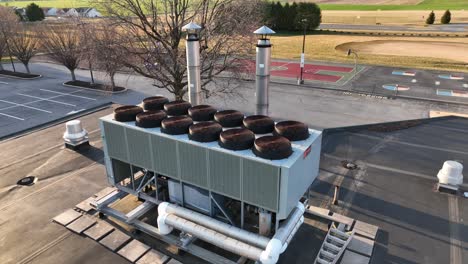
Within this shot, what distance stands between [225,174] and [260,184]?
1140 mm

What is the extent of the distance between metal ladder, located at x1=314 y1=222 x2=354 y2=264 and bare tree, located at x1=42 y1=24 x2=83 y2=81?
28.0 m

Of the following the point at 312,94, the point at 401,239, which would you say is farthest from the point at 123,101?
the point at 401,239

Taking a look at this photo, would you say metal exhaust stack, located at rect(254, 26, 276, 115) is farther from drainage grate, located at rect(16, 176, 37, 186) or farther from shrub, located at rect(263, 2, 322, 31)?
shrub, located at rect(263, 2, 322, 31)

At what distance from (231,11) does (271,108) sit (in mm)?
7900

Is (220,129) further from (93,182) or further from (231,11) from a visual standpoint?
(231,11)

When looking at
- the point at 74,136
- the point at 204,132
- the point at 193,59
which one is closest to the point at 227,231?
the point at 204,132

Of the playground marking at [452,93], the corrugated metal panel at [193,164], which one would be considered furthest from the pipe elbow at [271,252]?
the playground marking at [452,93]

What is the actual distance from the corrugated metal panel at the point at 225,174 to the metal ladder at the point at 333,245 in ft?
10.5

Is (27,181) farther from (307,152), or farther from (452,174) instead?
(452,174)

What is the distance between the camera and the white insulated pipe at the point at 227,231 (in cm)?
853

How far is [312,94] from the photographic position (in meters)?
27.5

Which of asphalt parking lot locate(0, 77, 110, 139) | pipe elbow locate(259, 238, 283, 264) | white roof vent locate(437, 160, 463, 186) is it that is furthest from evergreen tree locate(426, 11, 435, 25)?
pipe elbow locate(259, 238, 283, 264)

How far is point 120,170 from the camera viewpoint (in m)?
12.4

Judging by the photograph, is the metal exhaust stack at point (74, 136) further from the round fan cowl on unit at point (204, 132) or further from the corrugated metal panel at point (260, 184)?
the corrugated metal panel at point (260, 184)
